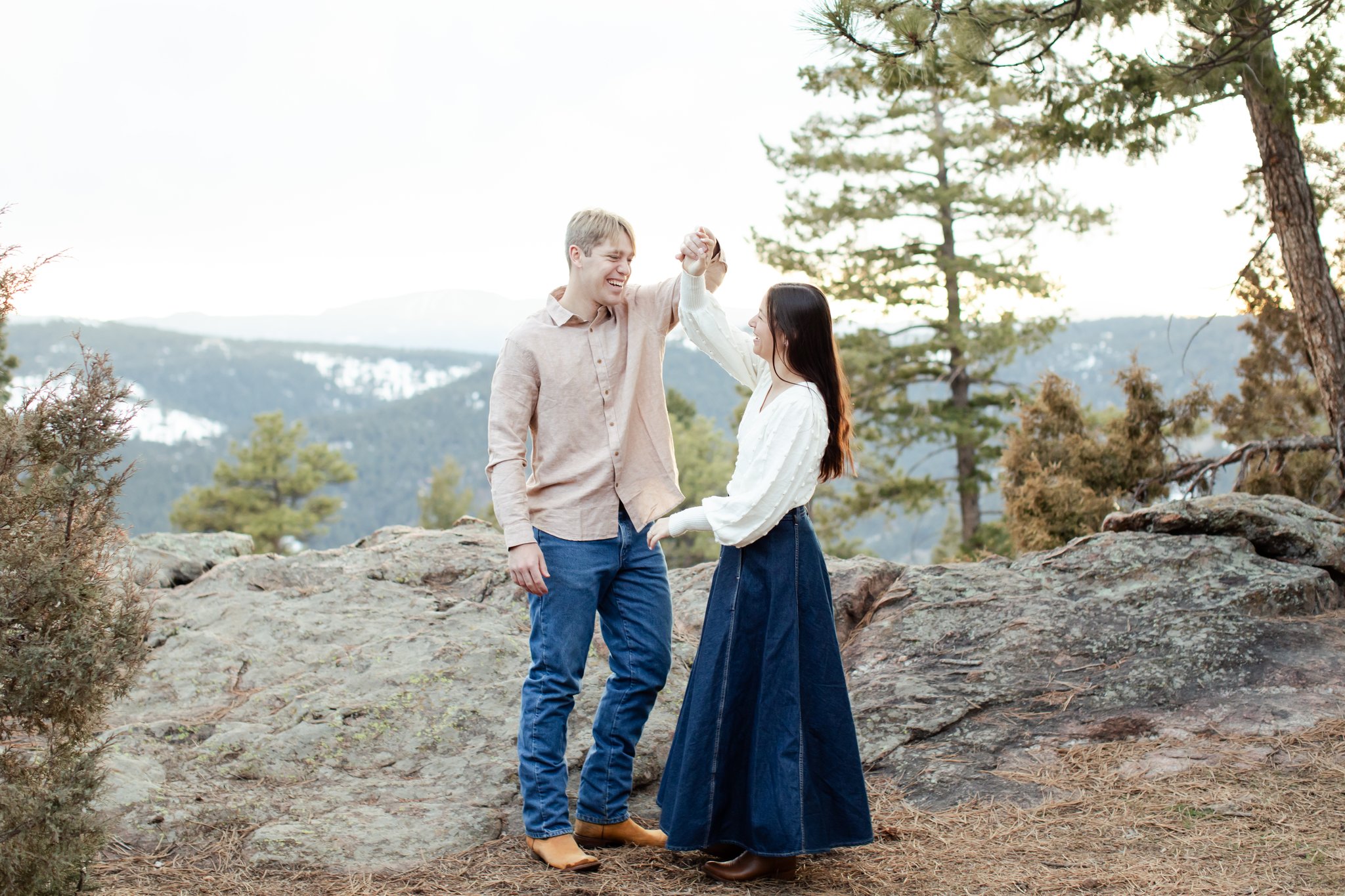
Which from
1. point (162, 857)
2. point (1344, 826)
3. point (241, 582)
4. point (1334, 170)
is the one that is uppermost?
point (1334, 170)

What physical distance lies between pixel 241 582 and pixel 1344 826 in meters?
5.19

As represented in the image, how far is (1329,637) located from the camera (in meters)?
4.66

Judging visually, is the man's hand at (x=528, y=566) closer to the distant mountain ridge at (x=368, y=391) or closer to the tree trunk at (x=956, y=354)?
the tree trunk at (x=956, y=354)

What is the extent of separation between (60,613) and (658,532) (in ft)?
5.41

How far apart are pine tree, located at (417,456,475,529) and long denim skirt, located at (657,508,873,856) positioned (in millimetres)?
36913

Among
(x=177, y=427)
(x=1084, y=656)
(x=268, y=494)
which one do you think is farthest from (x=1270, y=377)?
(x=177, y=427)

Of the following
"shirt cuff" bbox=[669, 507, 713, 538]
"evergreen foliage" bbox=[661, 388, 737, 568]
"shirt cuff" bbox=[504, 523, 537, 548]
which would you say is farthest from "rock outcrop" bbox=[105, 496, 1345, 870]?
"evergreen foliage" bbox=[661, 388, 737, 568]

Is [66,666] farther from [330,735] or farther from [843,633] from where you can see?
[843,633]

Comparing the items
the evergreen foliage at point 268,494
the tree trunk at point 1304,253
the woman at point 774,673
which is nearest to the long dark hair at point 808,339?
the woman at point 774,673

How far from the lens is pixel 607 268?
323cm

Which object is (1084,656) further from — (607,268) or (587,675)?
(607,268)

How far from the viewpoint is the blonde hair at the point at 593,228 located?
321cm

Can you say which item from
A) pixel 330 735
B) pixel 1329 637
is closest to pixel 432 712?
pixel 330 735

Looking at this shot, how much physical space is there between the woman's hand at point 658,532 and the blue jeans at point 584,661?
0.15m
